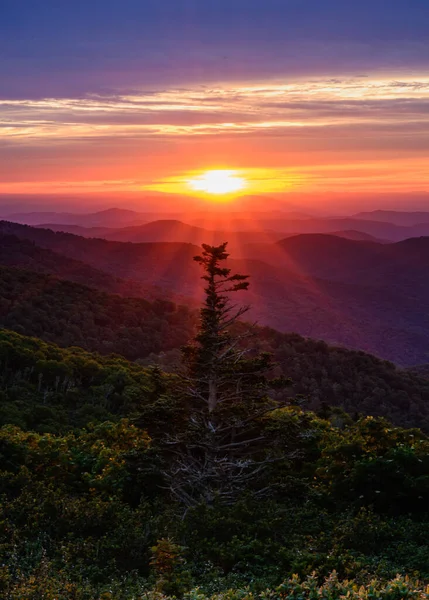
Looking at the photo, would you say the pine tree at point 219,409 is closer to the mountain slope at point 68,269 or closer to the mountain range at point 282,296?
the mountain slope at point 68,269

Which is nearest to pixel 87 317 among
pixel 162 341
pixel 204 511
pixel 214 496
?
pixel 162 341

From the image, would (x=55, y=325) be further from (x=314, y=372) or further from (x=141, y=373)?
(x=141, y=373)

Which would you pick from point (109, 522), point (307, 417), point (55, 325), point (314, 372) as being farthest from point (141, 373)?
point (314, 372)

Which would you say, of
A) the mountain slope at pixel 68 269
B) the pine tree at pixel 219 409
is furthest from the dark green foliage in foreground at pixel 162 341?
the pine tree at pixel 219 409

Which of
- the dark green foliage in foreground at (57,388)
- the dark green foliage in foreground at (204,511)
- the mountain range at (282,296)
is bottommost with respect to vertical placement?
the mountain range at (282,296)

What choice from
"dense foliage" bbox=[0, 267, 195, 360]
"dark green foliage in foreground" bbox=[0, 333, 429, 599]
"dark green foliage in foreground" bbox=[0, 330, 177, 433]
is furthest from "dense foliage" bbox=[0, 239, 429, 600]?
"dense foliage" bbox=[0, 267, 195, 360]

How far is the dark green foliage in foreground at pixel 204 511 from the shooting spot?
874 cm

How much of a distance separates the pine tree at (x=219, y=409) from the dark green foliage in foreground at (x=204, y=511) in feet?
1.09

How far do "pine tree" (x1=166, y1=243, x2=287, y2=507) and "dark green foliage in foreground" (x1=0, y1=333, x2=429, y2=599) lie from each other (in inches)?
13.0

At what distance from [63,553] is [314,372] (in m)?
53.2

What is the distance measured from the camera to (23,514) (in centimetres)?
1034

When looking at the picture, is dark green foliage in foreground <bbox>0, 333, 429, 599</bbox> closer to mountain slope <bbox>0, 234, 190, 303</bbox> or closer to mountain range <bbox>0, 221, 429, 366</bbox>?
mountain slope <bbox>0, 234, 190, 303</bbox>

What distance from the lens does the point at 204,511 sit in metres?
10.6

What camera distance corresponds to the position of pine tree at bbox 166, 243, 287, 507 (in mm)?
12133
